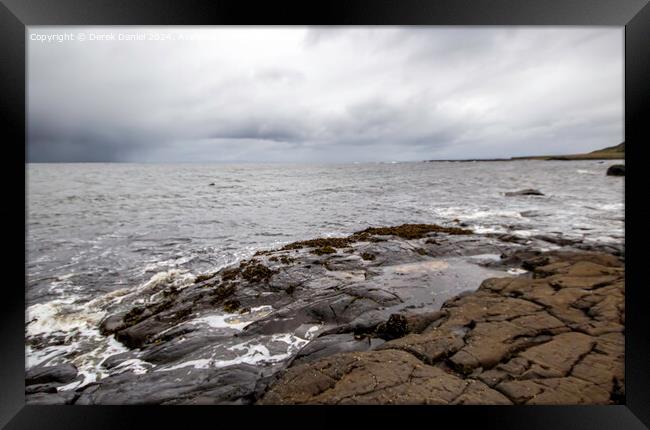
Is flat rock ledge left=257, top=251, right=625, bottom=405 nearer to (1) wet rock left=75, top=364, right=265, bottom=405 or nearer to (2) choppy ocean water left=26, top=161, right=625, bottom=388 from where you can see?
(1) wet rock left=75, top=364, right=265, bottom=405

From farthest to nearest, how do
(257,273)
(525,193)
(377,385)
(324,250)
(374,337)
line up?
(525,193)
(324,250)
(257,273)
(374,337)
(377,385)

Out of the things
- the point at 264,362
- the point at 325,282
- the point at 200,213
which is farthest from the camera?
the point at 200,213

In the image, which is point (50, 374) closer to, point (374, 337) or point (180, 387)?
point (180, 387)

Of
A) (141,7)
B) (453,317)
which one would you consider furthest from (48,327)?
(453,317)

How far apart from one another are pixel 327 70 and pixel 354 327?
5788 millimetres

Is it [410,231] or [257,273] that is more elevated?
[410,231]

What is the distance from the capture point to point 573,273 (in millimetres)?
5113

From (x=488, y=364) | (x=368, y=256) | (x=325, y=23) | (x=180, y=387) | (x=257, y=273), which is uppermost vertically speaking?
(x=325, y=23)

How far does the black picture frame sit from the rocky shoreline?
0.52ft

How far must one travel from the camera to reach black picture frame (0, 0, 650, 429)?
2.97m

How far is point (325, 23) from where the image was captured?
3111mm

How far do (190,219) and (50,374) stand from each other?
7.28m

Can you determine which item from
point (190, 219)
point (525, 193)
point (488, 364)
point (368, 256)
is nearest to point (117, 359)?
point (488, 364)

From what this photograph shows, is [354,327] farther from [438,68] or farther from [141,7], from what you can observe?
[438,68]
